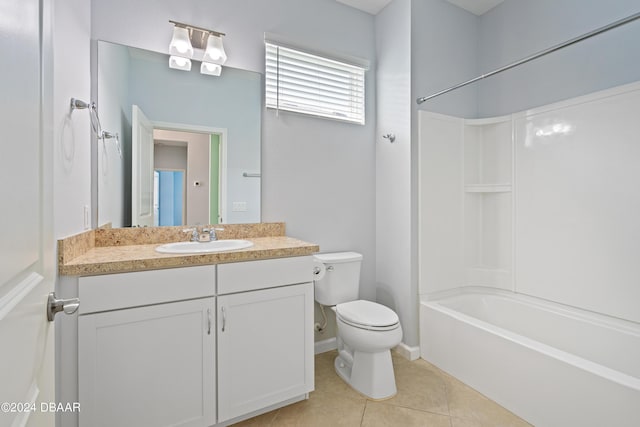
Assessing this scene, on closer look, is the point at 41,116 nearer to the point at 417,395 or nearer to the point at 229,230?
the point at 229,230

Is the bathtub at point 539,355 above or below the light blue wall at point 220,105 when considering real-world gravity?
below

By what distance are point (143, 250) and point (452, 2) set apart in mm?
2879

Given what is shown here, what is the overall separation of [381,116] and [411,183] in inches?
26.6

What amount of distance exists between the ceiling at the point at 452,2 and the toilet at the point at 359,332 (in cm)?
202

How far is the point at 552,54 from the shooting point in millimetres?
2158

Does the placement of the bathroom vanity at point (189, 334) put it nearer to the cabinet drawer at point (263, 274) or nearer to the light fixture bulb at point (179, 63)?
the cabinet drawer at point (263, 274)

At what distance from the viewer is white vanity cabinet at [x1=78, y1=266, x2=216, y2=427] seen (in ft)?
4.03

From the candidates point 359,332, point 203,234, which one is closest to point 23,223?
point 203,234

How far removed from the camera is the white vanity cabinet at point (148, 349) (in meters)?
1.23

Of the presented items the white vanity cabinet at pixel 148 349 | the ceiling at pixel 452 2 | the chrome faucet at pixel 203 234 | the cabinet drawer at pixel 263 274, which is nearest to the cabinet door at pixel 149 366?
the white vanity cabinet at pixel 148 349

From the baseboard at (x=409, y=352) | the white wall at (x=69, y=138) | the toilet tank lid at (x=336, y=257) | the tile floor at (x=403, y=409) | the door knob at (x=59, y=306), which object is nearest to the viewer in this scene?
the door knob at (x=59, y=306)

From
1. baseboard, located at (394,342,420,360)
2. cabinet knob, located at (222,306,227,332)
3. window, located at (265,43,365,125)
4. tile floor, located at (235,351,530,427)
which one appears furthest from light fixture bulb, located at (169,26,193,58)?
baseboard, located at (394,342,420,360)

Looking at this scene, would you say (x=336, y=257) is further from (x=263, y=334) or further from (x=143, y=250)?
(x=143, y=250)

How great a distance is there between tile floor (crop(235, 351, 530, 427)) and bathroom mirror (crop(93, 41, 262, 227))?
120cm
